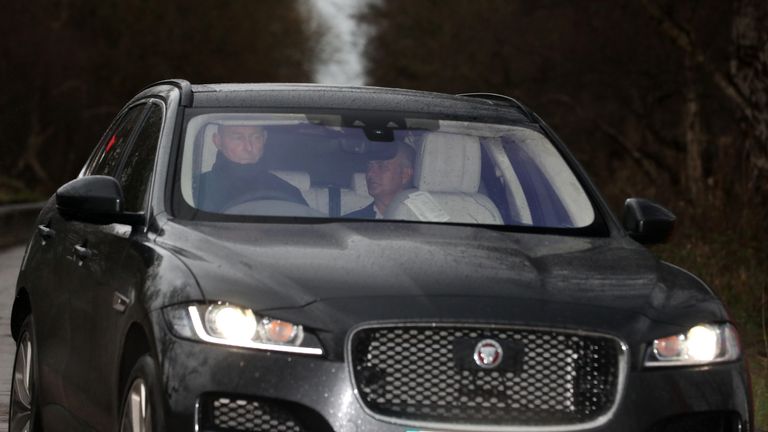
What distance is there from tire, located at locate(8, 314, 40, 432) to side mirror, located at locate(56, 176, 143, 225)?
1.06 meters

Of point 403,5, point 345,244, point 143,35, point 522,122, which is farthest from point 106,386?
point 143,35

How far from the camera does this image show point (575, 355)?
5.24 meters

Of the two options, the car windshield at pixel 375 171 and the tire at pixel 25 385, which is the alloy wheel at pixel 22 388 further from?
the car windshield at pixel 375 171

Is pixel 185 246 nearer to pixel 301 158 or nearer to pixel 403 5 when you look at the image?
pixel 301 158

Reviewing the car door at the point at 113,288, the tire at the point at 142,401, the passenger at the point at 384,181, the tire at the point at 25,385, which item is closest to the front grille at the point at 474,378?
the tire at the point at 142,401

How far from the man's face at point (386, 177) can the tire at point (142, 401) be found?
1342 mm

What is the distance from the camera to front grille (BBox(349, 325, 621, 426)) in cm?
512

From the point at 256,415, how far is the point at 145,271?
812 mm

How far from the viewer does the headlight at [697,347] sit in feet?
17.6

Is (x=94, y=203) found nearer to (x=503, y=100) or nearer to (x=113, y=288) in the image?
(x=113, y=288)

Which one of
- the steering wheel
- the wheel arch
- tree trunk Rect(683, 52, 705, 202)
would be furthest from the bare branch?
the steering wheel

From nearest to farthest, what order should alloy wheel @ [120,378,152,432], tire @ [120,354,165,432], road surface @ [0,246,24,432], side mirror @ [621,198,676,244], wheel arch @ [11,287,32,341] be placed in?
tire @ [120,354,165,432] < alloy wheel @ [120,378,152,432] < side mirror @ [621,198,676,244] < wheel arch @ [11,287,32,341] < road surface @ [0,246,24,432]

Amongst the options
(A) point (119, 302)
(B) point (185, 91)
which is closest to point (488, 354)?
(A) point (119, 302)

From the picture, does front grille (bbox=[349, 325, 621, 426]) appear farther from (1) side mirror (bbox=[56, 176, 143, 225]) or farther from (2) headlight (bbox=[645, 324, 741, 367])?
(1) side mirror (bbox=[56, 176, 143, 225])
